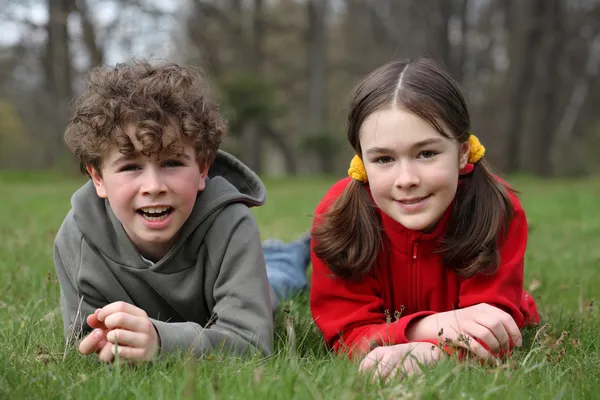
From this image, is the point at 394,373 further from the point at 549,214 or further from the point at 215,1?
the point at 215,1

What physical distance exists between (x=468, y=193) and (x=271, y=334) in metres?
1.01

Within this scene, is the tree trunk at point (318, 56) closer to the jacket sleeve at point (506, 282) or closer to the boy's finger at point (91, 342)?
the jacket sleeve at point (506, 282)

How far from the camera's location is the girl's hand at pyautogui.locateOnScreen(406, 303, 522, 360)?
97.2 inches

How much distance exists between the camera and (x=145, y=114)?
2615 millimetres

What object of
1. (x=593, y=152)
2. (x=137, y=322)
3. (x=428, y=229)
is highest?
(x=428, y=229)

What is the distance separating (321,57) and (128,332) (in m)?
23.3

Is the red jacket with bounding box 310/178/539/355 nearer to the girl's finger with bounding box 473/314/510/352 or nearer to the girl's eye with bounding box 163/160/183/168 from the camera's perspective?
the girl's finger with bounding box 473/314/510/352

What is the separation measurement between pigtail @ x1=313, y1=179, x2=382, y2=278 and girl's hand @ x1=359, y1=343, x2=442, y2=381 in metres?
0.49

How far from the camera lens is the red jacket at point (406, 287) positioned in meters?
2.71

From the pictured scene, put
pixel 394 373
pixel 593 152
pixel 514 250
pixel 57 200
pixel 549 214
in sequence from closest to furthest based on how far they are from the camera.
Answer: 1. pixel 394 373
2. pixel 514 250
3. pixel 549 214
4. pixel 57 200
5. pixel 593 152

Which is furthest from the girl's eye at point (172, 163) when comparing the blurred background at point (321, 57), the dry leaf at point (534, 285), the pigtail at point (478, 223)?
the blurred background at point (321, 57)

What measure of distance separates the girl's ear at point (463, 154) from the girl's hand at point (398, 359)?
0.78 meters

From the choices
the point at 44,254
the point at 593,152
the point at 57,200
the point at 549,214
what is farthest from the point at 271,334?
the point at 593,152

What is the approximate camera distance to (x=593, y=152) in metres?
27.9
